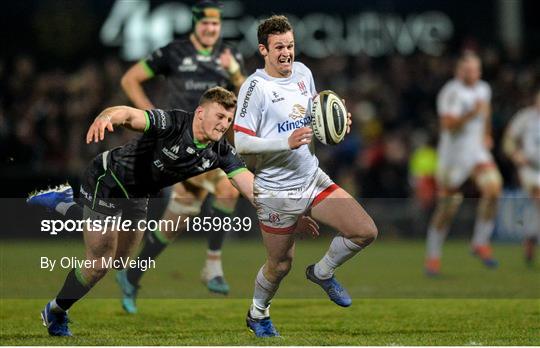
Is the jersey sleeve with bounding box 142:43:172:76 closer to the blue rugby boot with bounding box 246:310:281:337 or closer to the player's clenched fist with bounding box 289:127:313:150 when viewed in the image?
the blue rugby boot with bounding box 246:310:281:337

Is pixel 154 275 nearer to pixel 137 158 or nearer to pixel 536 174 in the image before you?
pixel 137 158

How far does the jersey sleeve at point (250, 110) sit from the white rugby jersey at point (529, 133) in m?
8.62

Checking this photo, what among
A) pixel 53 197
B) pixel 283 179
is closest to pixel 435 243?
pixel 283 179

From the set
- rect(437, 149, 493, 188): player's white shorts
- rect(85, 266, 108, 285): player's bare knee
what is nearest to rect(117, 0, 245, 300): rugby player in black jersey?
rect(85, 266, 108, 285): player's bare knee

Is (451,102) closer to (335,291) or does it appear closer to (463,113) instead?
(463,113)

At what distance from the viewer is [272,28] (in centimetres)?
887

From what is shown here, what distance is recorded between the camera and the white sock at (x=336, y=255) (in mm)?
9070

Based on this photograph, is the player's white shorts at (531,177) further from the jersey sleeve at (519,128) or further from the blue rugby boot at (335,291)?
the blue rugby boot at (335,291)

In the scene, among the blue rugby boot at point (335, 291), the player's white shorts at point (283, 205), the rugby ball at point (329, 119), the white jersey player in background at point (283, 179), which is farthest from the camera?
the blue rugby boot at point (335, 291)

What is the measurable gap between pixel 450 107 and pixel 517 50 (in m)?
8.06

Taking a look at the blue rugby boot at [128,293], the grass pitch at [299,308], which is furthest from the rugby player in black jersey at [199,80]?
the blue rugby boot at [128,293]

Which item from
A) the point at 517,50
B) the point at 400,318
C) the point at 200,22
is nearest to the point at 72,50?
the point at 517,50

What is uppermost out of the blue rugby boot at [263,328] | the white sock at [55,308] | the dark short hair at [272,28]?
the dark short hair at [272,28]

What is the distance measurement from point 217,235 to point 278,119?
10.1 feet
